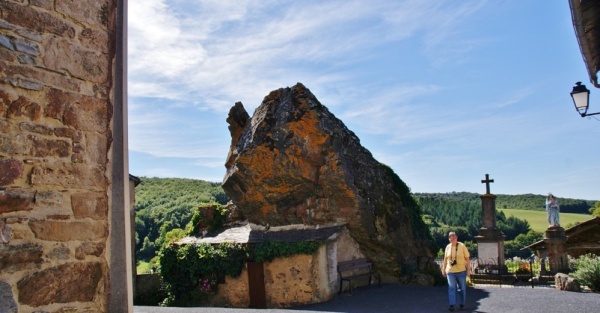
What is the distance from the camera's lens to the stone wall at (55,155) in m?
3.80

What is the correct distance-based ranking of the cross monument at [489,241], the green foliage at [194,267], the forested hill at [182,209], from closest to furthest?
the green foliage at [194,267]
the cross monument at [489,241]
the forested hill at [182,209]

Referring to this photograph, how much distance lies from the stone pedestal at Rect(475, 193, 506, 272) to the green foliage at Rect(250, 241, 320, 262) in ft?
29.1

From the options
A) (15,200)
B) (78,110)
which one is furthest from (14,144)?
(78,110)

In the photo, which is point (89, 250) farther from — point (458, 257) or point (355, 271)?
point (355, 271)

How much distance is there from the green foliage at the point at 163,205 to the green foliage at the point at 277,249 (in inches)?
739

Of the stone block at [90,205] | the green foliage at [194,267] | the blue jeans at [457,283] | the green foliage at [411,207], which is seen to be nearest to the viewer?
the stone block at [90,205]

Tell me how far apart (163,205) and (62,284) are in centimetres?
5454

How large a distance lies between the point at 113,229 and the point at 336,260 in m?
10.2

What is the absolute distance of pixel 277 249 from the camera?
1374cm

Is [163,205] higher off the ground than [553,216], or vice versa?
[163,205]

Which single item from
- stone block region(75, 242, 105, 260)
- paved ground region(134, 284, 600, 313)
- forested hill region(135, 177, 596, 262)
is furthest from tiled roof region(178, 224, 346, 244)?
forested hill region(135, 177, 596, 262)

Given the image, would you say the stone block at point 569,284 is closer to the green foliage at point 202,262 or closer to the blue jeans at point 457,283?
the blue jeans at point 457,283

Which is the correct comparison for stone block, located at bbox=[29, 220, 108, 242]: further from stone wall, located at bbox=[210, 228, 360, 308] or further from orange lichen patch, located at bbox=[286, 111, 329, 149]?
orange lichen patch, located at bbox=[286, 111, 329, 149]

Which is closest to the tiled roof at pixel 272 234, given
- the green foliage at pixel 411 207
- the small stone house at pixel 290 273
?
the small stone house at pixel 290 273
